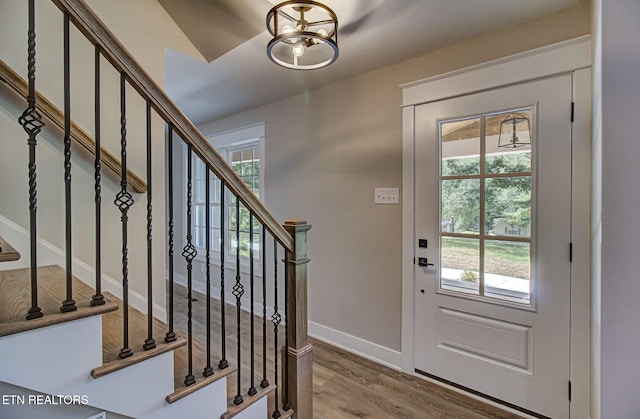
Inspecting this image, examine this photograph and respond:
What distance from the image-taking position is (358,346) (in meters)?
2.72

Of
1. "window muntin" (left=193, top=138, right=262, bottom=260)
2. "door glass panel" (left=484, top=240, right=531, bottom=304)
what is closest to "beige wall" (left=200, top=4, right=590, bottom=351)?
"window muntin" (left=193, top=138, right=262, bottom=260)

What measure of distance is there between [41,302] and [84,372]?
0.97 ft

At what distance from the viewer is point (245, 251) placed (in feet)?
13.1

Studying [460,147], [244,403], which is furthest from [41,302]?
[460,147]

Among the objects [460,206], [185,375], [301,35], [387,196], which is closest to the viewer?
[185,375]

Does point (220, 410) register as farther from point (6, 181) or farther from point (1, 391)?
point (6, 181)

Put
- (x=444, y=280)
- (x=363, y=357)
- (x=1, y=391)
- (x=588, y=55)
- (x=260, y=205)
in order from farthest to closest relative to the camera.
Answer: (x=363, y=357) < (x=444, y=280) < (x=588, y=55) < (x=260, y=205) < (x=1, y=391)

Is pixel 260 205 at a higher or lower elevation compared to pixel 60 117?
lower

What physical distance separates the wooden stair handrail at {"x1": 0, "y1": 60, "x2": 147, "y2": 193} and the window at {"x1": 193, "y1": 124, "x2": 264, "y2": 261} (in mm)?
1815

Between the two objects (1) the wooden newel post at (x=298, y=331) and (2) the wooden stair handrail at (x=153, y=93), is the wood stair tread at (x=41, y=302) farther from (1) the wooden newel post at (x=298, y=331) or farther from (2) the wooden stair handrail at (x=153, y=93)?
(1) the wooden newel post at (x=298, y=331)

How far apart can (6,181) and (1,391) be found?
3.58 feet

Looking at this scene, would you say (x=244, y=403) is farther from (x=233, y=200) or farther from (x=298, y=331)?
(x=233, y=200)

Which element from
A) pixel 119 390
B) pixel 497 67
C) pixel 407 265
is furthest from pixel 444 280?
pixel 119 390

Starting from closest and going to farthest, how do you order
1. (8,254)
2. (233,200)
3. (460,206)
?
(8,254), (460,206), (233,200)
